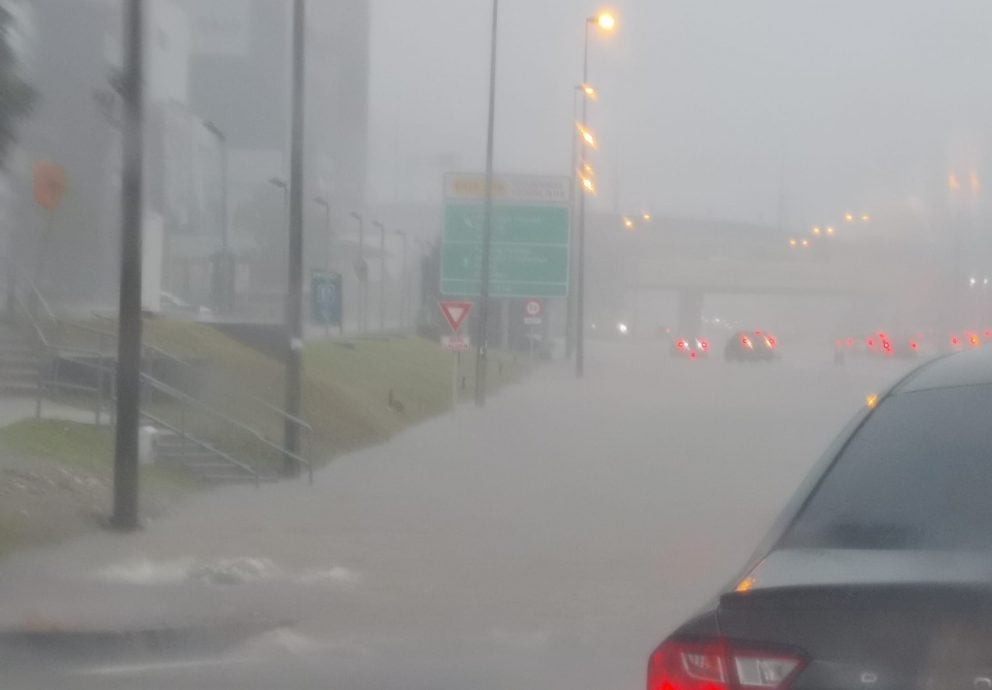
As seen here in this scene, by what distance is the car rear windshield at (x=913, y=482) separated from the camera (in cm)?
364

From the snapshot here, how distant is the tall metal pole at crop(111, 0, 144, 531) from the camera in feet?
43.9

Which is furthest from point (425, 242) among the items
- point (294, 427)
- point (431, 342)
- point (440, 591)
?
point (440, 591)

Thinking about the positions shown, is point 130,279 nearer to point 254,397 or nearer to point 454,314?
point 254,397

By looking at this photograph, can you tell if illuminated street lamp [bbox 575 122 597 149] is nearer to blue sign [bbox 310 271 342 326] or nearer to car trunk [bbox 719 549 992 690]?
blue sign [bbox 310 271 342 326]

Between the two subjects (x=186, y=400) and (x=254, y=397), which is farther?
(x=254, y=397)

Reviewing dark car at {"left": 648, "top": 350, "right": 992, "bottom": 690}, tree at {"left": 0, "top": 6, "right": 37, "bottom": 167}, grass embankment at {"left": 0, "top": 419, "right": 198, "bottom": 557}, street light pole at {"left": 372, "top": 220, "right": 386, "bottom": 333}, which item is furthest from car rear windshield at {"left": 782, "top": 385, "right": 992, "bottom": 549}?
street light pole at {"left": 372, "top": 220, "right": 386, "bottom": 333}

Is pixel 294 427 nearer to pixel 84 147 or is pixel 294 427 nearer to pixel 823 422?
pixel 84 147

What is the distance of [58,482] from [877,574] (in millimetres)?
12570

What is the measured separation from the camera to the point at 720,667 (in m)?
3.25

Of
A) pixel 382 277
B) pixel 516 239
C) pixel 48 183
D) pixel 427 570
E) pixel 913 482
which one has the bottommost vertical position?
pixel 427 570

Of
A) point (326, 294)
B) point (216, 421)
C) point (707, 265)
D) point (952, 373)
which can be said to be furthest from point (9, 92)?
point (707, 265)

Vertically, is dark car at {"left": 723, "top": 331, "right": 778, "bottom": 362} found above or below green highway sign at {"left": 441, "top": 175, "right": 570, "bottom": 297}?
below

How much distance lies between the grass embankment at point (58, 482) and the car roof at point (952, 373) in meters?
9.31

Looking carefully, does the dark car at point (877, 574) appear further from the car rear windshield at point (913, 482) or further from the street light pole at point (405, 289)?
the street light pole at point (405, 289)
